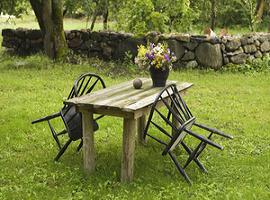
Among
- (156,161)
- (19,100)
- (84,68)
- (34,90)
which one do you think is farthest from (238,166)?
(84,68)

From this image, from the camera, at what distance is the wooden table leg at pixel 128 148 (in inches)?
163

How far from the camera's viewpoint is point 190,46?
10.1 metres

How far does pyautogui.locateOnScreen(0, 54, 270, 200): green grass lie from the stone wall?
171cm

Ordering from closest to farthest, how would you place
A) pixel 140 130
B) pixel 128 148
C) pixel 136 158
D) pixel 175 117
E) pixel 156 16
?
pixel 128 148, pixel 175 117, pixel 136 158, pixel 140 130, pixel 156 16

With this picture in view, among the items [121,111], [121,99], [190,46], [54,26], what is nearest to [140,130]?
[121,99]

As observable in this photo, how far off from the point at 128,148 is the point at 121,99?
1.60 ft

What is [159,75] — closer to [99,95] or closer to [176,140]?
[99,95]

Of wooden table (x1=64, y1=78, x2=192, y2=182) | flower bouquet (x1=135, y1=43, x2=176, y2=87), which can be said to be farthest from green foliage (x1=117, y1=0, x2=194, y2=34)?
wooden table (x1=64, y1=78, x2=192, y2=182)

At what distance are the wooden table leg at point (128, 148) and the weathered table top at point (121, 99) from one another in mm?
167

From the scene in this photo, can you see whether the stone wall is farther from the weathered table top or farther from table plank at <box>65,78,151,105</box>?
the weathered table top

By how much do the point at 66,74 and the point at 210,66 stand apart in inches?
123

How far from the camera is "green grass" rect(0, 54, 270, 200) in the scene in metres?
4.11

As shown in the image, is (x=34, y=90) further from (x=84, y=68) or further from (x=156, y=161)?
(x=156, y=161)

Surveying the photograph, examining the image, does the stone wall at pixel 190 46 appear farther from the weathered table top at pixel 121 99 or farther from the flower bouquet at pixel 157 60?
the flower bouquet at pixel 157 60
